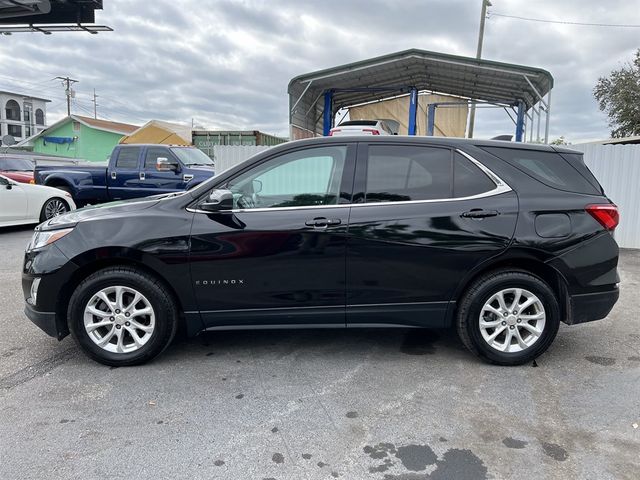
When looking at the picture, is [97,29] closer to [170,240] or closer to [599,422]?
[170,240]

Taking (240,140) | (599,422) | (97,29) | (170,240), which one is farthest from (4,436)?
(240,140)

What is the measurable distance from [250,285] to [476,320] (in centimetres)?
177

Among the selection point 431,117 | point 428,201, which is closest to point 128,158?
point 428,201

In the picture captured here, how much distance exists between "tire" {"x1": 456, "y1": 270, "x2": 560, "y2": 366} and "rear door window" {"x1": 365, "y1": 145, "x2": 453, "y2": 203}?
812 millimetres

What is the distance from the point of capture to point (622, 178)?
29.1 feet

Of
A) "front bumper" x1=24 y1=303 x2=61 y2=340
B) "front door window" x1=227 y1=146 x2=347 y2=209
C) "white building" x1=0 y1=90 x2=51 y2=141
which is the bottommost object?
"front bumper" x1=24 y1=303 x2=61 y2=340

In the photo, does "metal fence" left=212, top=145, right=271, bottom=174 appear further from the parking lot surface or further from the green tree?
the green tree

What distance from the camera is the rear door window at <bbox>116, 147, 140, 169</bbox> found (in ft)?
38.8

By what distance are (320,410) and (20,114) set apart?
7272 cm

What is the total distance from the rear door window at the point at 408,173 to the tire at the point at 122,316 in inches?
70.5

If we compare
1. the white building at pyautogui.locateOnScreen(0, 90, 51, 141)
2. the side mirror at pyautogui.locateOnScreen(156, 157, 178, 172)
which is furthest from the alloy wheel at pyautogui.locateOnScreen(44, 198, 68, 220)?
the white building at pyautogui.locateOnScreen(0, 90, 51, 141)

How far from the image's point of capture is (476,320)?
12.3ft

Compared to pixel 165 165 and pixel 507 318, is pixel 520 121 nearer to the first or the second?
pixel 165 165

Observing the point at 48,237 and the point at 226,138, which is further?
the point at 226,138
